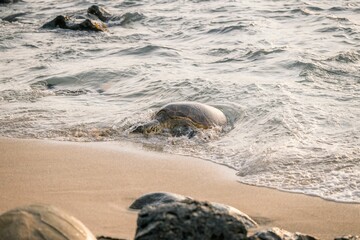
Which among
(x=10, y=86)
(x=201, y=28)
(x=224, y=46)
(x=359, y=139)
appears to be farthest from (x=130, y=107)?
(x=201, y=28)

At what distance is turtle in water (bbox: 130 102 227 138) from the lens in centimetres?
574

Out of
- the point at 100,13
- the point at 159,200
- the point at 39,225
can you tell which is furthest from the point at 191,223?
the point at 100,13

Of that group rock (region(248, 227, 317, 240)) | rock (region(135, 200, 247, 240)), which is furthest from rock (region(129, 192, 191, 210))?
rock (region(135, 200, 247, 240))

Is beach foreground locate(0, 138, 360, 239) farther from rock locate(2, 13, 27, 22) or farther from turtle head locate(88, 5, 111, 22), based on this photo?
rock locate(2, 13, 27, 22)

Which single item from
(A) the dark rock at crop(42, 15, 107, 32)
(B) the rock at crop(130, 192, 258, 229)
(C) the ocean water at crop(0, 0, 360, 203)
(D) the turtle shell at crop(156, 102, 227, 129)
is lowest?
(A) the dark rock at crop(42, 15, 107, 32)

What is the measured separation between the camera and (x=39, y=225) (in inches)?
105

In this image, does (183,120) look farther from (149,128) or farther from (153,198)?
(153,198)

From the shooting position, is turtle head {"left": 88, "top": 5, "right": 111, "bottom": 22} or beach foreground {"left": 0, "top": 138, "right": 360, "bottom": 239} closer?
beach foreground {"left": 0, "top": 138, "right": 360, "bottom": 239}

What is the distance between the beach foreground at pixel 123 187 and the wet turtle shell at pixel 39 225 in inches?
20.4

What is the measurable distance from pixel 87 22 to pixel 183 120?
7441 millimetres

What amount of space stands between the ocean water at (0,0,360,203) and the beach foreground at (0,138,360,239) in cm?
21

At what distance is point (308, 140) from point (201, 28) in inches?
273

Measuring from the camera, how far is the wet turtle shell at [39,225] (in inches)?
103

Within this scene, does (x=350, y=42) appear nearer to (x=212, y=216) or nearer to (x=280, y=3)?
(x=280, y=3)
